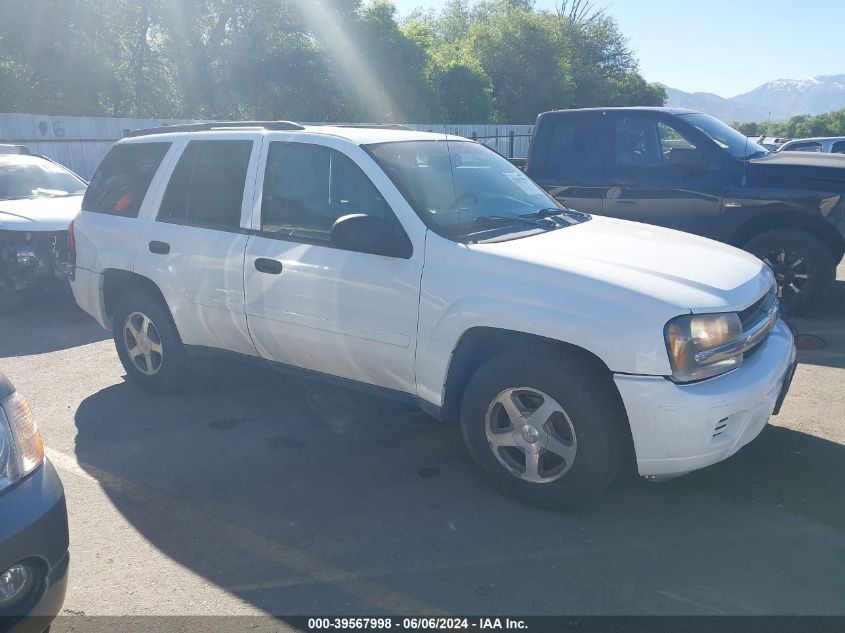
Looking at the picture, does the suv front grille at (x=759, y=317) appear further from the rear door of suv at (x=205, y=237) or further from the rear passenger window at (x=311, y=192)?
the rear door of suv at (x=205, y=237)

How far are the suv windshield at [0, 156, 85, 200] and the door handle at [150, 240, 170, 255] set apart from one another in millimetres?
4724

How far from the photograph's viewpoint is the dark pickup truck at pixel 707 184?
6.96 metres

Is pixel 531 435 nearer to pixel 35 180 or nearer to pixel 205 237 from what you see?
pixel 205 237

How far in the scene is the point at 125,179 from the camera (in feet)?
18.1

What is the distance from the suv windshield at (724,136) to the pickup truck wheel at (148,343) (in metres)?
5.28

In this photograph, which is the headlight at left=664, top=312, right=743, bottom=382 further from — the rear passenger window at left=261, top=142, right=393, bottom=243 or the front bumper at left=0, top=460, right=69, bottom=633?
the front bumper at left=0, top=460, right=69, bottom=633

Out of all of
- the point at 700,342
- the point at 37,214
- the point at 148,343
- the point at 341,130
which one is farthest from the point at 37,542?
the point at 37,214

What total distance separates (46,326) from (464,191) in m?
5.46

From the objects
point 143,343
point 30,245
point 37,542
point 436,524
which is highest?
point 37,542

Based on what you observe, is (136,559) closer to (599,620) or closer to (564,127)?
(599,620)

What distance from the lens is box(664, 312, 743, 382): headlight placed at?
3256mm

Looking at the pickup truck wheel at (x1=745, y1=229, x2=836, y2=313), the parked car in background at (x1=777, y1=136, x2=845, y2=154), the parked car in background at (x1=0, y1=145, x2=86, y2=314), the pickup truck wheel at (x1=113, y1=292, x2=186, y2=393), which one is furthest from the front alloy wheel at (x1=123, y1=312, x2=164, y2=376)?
the parked car in background at (x1=777, y1=136, x2=845, y2=154)

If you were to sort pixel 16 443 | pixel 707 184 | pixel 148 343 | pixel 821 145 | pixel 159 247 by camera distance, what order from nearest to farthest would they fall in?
pixel 16 443 → pixel 159 247 → pixel 148 343 → pixel 707 184 → pixel 821 145

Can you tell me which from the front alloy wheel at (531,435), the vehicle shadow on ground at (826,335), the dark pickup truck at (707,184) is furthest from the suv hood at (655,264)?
the dark pickup truck at (707,184)
